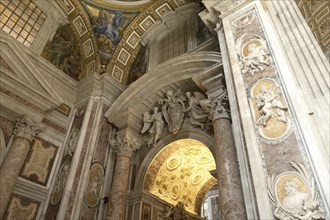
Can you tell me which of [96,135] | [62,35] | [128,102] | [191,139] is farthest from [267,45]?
[62,35]

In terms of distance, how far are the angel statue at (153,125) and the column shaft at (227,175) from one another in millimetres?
2156

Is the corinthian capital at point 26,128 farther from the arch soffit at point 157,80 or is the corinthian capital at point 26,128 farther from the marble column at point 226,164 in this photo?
Result: the marble column at point 226,164

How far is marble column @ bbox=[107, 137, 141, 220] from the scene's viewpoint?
645cm

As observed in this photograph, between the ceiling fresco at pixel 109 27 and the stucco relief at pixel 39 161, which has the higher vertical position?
the ceiling fresco at pixel 109 27

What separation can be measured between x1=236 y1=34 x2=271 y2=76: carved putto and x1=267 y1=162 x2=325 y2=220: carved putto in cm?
170

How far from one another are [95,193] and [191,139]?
2.60 metres

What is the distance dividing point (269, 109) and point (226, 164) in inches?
49.2

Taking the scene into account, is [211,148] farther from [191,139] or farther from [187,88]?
[187,88]

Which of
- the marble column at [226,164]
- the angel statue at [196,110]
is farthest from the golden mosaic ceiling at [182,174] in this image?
the marble column at [226,164]

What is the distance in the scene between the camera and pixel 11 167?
625 centimetres

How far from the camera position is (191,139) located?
6.91m

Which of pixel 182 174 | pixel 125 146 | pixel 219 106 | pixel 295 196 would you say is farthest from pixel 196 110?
pixel 295 196

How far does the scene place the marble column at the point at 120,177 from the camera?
21.2 feet

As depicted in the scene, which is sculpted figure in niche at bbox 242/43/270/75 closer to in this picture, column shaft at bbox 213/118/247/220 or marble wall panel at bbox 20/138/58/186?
column shaft at bbox 213/118/247/220
